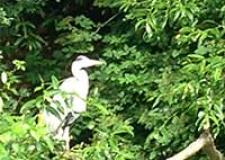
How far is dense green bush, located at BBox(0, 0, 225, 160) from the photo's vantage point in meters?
3.14

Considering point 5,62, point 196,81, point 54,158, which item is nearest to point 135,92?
point 196,81

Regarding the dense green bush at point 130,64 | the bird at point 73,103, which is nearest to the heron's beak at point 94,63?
the bird at point 73,103

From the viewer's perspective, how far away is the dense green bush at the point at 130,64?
3139 mm

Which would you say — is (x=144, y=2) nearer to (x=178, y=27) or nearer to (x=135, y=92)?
(x=178, y=27)

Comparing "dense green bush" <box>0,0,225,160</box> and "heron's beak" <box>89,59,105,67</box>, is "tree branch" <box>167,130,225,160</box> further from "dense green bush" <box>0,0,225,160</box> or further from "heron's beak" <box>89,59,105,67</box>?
"heron's beak" <box>89,59,105,67</box>

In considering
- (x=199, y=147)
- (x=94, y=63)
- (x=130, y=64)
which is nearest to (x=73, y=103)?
(x=199, y=147)

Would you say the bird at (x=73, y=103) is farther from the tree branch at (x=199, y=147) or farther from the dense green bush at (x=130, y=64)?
the tree branch at (x=199, y=147)

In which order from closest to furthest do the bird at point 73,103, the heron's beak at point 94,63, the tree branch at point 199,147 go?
the tree branch at point 199,147 → the bird at point 73,103 → the heron's beak at point 94,63

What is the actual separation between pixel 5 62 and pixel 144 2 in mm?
983

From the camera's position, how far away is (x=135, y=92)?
3672mm

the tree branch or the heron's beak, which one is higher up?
the heron's beak

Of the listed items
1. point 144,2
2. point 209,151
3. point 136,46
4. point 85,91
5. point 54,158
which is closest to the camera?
point 54,158

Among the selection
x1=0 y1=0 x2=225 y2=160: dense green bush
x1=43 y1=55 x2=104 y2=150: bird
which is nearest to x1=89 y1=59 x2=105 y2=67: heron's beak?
x1=43 y1=55 x2=104 y2=150: bird

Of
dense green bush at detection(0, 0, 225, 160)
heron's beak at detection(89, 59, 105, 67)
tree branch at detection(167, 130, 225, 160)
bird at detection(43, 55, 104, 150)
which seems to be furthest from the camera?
heron's beak at detection(89, 59, 105, 67)
